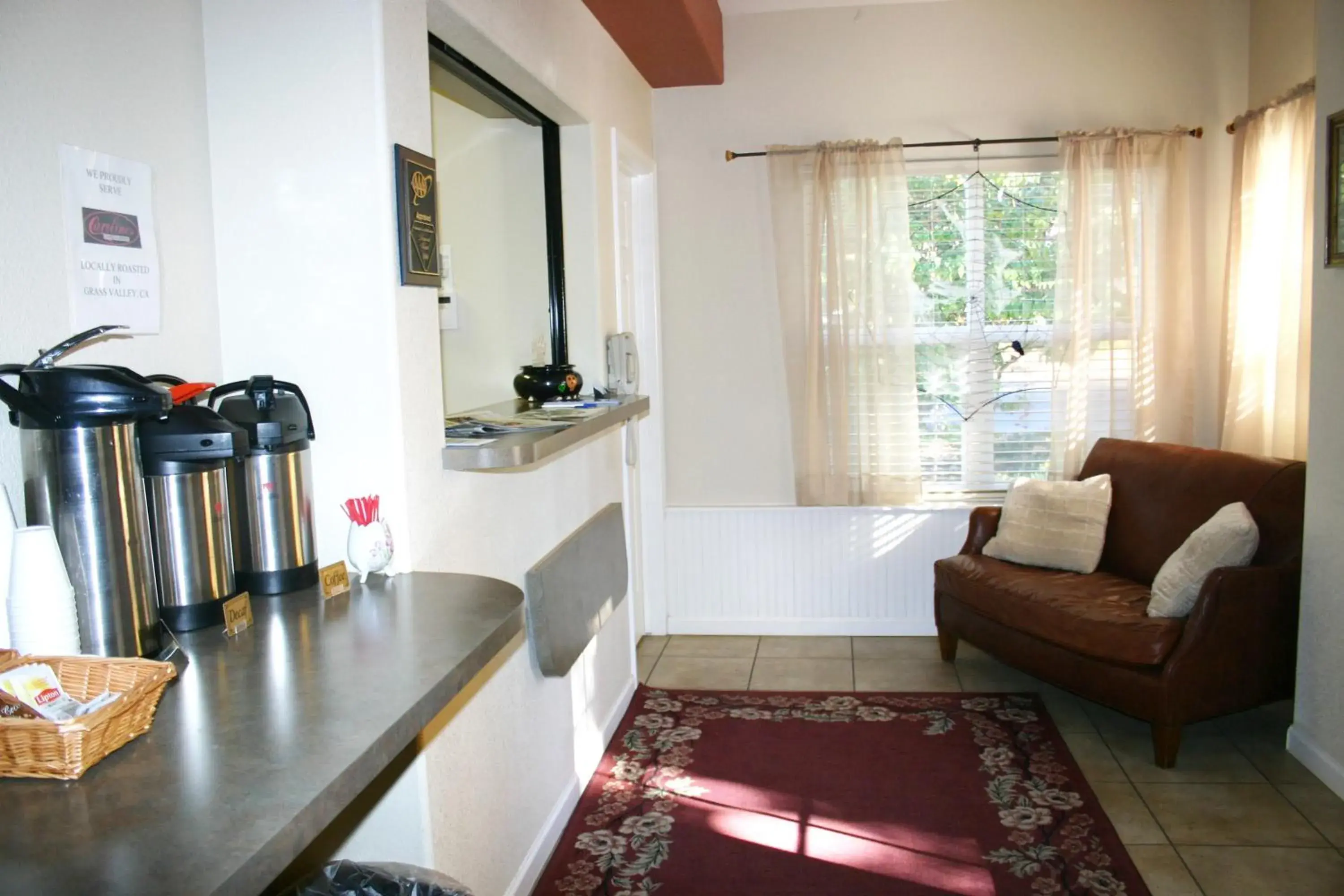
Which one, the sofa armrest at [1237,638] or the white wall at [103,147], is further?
the sofa armrest at [1237,638]

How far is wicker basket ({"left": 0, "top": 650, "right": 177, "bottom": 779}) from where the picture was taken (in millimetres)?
1045

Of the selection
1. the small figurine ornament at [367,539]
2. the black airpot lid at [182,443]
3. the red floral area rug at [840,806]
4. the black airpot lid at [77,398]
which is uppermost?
the black airpot lid at [77,398]

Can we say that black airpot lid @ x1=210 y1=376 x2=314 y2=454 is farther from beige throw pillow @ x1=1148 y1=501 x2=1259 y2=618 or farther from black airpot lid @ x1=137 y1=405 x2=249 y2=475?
beige throw pillow @ x1=1148 y1=501 x2=1259 y2=618

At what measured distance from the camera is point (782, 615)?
15.1ft

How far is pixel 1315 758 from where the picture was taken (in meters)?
3.00

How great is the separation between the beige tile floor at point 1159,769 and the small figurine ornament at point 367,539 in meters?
1.94

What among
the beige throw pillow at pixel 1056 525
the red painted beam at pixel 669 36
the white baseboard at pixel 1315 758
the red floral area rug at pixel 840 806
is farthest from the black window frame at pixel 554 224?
the white baseboard at pixel 1315 758

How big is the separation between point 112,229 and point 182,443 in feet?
1.34

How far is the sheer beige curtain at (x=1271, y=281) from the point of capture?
3.63 meters

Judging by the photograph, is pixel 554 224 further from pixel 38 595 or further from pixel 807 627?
pixel 38 595

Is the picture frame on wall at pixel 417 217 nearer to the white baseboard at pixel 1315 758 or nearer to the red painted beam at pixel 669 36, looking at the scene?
the red painted beam at pixel 669 36

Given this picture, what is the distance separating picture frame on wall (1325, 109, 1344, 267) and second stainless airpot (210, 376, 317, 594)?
2.67 metres

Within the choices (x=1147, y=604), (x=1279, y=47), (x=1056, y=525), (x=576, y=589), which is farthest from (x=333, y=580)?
(x=1279, y=47)

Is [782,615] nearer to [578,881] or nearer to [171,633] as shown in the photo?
[578,881]
